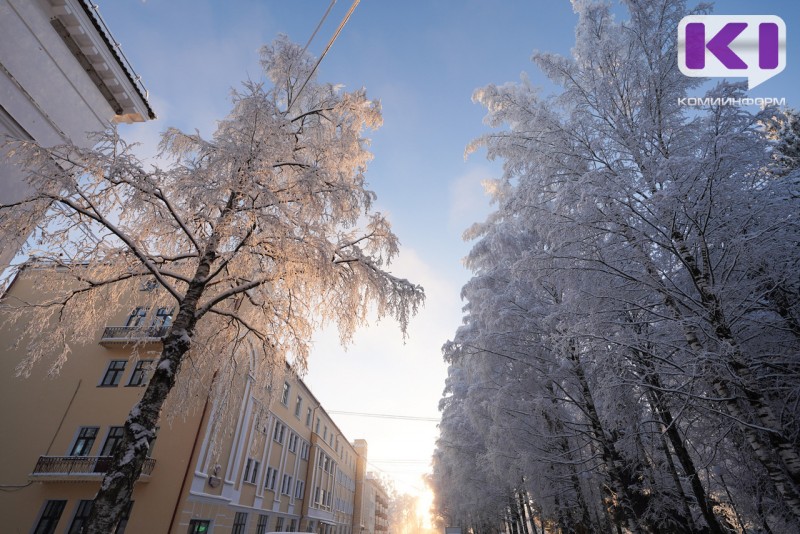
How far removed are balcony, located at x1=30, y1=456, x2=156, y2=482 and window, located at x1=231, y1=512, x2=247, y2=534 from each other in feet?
21.3

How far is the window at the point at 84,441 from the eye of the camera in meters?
15.0

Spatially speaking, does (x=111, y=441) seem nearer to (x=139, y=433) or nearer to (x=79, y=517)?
(x=79, y=517)

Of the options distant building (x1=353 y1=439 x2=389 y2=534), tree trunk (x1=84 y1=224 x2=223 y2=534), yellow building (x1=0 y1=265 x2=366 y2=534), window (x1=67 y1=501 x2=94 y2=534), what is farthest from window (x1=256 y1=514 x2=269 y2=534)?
distant building (x1=353 y1=439 x2=389 y2=534)

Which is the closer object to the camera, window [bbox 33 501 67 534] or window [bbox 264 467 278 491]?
window [bbox 33 501 67 534]

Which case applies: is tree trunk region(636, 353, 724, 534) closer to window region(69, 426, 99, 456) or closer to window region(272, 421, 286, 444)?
window region(69, 426, 99, 456)

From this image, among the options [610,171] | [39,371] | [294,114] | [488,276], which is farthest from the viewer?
[39,371]

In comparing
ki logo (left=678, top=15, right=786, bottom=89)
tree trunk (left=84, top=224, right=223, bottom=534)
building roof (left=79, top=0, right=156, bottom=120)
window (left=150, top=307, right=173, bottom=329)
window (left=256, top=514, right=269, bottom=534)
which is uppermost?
building roof (left=79, top=0, right=156, bottom=120)

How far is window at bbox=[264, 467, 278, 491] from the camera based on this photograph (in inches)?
852

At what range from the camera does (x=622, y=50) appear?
312 inches

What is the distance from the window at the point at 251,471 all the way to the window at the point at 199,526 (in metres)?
3.28

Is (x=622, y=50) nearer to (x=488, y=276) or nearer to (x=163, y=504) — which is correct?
(x=488, y=276)

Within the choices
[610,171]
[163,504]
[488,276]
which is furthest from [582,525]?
[163,504]

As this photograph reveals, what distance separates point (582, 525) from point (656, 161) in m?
13.9

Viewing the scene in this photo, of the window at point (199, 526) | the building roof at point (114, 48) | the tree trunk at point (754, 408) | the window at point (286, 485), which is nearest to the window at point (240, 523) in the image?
the window at point (199, 526)
